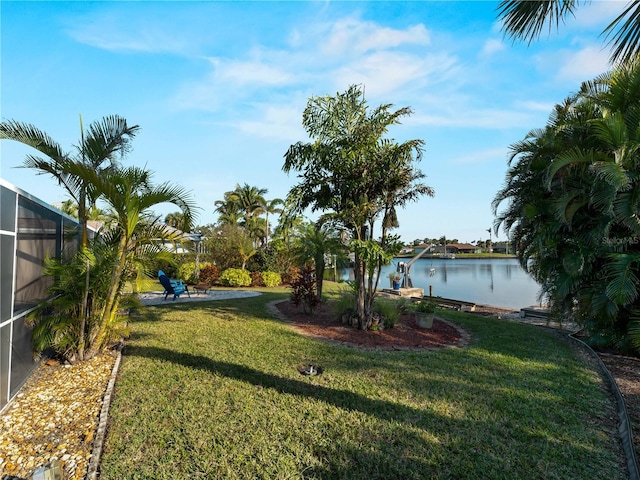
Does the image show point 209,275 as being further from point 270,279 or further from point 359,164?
point 359,164

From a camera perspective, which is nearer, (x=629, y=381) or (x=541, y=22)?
(x=541, y=22)

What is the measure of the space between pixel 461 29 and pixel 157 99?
6.46 m

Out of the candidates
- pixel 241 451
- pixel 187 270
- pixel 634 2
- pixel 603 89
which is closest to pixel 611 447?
pixel 241 451

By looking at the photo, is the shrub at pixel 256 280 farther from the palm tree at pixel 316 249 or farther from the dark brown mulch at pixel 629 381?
the dark brown mulch at pixel 629 381

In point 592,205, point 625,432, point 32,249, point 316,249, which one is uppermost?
point 592,205

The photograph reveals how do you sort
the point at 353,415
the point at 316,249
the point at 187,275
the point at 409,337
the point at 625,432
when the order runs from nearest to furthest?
the point at 625,432 → the point at 353,415 → the point at 409,337 → the point at 316,249 → the point at 187,275

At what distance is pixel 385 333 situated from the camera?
756 centimetres

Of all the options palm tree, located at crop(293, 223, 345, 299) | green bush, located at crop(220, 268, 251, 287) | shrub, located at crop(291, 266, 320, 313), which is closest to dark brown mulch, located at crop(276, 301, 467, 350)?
shrub, located at crop(291, 266, 320, 313)

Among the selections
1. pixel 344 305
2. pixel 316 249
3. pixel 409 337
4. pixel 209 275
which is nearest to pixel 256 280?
pixel 209 275

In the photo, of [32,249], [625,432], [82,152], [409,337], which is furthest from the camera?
[409,337]

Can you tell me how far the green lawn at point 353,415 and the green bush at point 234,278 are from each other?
11009 millimetres

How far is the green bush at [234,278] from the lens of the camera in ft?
57.0

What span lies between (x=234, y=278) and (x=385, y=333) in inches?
449

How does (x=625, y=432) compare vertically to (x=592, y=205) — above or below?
below
